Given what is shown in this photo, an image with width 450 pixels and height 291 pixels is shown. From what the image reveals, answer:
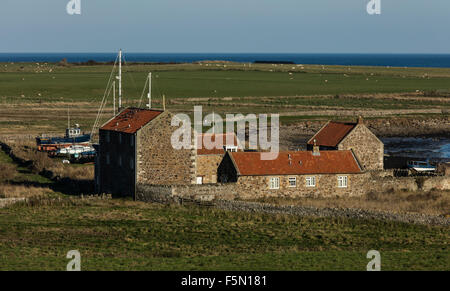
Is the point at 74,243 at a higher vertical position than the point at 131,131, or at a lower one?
lower

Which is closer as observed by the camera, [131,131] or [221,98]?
[131,131]

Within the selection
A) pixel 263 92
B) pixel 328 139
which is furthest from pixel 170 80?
pixel 328 139

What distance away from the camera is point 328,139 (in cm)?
6209

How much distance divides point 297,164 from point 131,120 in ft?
34.8

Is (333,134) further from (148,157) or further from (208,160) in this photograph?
(148,157)

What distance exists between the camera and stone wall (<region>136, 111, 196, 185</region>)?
2138 inches

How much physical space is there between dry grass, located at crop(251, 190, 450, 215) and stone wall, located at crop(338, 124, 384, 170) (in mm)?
4477

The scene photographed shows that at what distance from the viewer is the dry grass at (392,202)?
5209 cm

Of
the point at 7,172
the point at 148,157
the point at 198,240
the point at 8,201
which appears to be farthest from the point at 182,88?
the point at 198,240

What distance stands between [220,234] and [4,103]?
319 ft

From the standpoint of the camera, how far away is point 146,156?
2142 inches

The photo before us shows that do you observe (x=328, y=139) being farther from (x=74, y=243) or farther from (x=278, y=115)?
(x=278, y=115)
